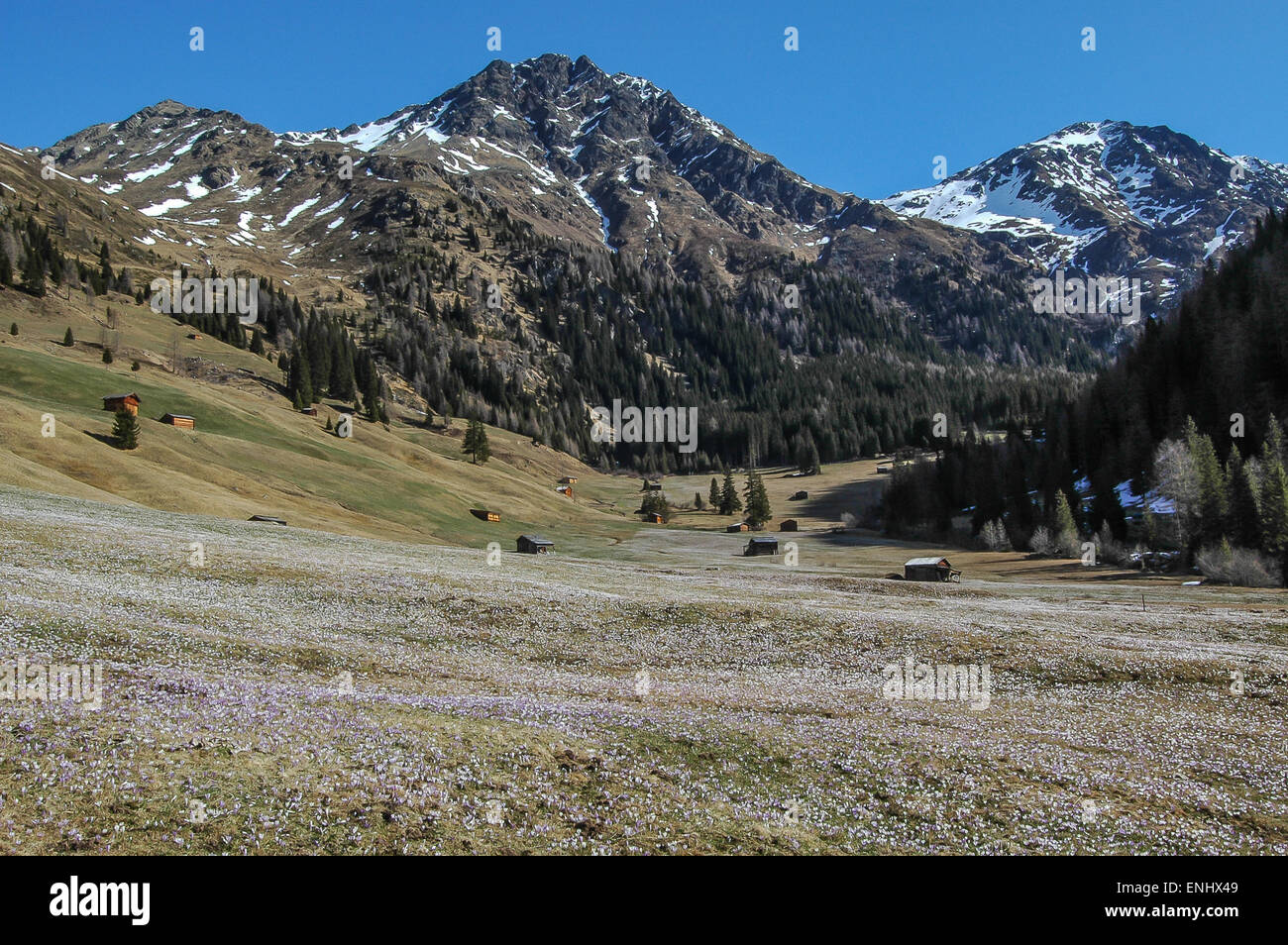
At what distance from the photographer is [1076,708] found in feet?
Answer: 86.2

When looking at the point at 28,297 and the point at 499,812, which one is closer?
the point at 499,812

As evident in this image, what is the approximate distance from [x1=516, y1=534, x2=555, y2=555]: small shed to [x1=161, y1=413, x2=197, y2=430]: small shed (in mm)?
53717

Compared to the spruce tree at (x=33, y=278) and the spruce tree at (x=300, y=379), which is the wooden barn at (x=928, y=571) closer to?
the spruce tree at (x=300, y=379)

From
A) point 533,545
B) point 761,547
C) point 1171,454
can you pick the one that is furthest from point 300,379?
point 1171,454

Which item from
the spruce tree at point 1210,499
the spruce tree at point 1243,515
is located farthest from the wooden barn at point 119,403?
the spruce tree at point 1243,515

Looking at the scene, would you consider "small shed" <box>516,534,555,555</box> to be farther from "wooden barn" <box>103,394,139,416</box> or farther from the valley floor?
"wooden barn" <box>103,394,139,416</box>

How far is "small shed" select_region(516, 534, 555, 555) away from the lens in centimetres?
9481

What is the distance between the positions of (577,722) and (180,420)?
354ft

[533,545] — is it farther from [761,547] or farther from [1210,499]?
[1210,499]

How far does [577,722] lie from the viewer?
1859 centimetres
